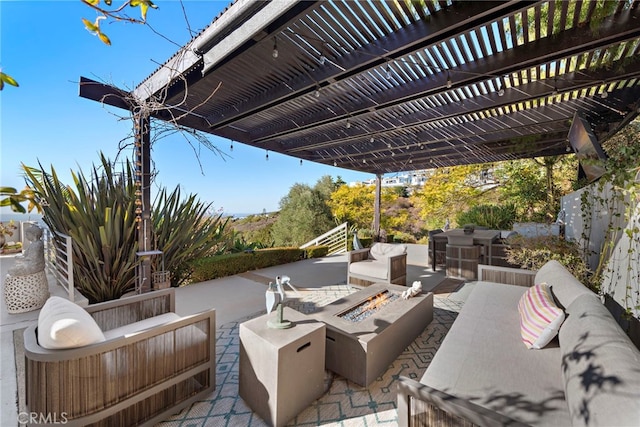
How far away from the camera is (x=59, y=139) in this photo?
363 cm

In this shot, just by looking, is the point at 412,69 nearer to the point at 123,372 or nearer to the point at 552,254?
the point at 552,254

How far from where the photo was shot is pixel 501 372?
1.61m

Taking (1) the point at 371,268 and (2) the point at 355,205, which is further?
(2) the point at 355,205

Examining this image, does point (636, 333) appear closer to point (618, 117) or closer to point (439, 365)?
point (439, 365)

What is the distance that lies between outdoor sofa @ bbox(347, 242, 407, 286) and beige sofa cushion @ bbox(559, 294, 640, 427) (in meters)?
2.77

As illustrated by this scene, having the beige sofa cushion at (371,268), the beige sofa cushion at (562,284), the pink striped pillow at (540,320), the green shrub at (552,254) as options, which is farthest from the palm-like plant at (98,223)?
the green shrub at (552,254)

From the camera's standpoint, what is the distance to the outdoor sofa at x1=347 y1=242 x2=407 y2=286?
4.41 m

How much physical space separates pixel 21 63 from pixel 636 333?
5.94m

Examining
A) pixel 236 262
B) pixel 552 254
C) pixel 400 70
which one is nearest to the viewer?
pixel 400 70

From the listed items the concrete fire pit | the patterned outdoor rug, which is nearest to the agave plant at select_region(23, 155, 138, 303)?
the patterned outdoor rug

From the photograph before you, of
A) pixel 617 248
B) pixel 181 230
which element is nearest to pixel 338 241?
pixel 181 230

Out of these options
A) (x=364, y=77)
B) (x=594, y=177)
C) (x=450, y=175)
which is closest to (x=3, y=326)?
(x=364, y=77)

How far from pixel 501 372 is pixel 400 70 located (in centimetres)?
326

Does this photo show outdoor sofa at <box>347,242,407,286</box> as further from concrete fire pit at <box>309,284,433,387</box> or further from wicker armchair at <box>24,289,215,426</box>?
wicker armchair at <box>24,289,215,426</box>
